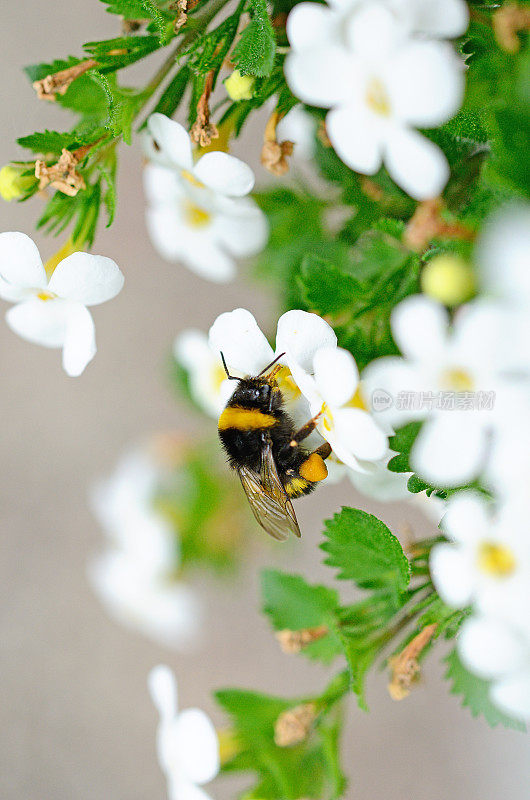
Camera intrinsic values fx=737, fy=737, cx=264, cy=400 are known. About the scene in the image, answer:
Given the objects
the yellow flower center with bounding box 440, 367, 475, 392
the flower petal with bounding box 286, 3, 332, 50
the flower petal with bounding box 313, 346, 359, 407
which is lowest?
the yellow flower center with bounding box 440, 367, 475, 392

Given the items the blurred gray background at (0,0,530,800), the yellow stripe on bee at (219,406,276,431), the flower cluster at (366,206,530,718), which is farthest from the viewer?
the blurred gray background at (0,0,530,800)

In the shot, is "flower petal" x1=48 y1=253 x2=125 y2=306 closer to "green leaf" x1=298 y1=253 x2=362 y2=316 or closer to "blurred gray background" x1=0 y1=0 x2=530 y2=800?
"green leaf" x1=298 y1=253 x2=362 y2=316

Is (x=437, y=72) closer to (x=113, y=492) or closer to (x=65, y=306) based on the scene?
(x=65, y=306)

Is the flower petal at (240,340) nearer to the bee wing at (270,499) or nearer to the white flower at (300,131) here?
the bee wing at (270,499)

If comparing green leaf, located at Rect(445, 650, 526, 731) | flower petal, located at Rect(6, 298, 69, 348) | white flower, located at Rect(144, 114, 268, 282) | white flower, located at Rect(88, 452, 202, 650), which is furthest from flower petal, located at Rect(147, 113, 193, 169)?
white flower, located at Rect(88, 452, 202, 650)

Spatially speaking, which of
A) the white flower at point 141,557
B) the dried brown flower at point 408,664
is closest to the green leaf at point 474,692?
the dried brown flower at point 408,664

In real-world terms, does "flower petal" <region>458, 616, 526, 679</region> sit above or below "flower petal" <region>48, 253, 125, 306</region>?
below
